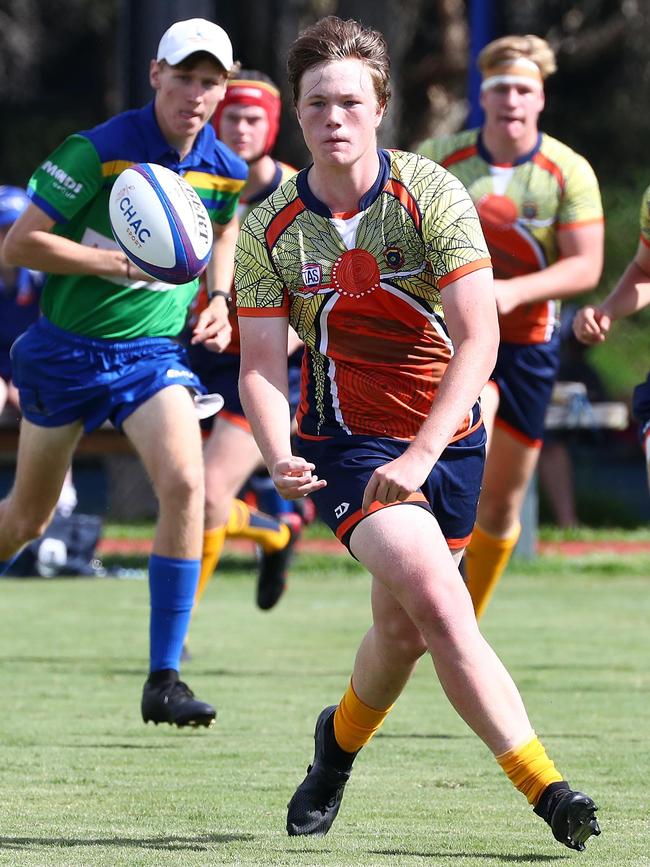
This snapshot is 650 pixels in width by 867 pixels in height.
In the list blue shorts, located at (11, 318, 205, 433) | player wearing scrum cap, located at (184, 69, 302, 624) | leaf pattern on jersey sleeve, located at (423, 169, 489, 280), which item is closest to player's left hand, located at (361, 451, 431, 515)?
leaf pattern on jersey sleeve, located at (423, 169, 489, 280)

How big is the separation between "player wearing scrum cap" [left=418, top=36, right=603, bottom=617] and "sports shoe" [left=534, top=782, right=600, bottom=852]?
3212mm

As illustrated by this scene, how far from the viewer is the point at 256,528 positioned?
338 inches

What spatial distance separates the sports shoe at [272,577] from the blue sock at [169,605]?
2.77 metres

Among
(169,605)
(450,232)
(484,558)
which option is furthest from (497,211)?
(450,232)

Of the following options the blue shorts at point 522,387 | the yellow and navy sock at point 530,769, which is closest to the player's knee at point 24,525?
the blue shorts at point 522,387

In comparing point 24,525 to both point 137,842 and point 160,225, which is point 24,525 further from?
point 137,842

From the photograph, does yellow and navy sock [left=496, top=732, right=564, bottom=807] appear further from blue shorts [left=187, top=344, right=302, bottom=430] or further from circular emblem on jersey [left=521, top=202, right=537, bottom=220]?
blue shorts [left=187, top=344, right=302, bottom=430]

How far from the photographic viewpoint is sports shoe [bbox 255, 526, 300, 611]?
29.0ft

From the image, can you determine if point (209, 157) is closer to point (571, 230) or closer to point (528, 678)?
point (571, 230)

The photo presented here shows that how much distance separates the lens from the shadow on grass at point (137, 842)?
4191mm

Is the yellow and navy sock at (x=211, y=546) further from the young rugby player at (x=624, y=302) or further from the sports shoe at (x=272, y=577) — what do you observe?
the young rugby player at (x=624, y=302)

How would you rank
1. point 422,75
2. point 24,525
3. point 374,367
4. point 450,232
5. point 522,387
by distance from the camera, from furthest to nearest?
point 422,75, point 522,387, point 24,525, point 374,367, point 450,232

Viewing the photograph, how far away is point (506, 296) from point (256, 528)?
7.97ft

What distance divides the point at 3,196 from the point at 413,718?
6599mm
